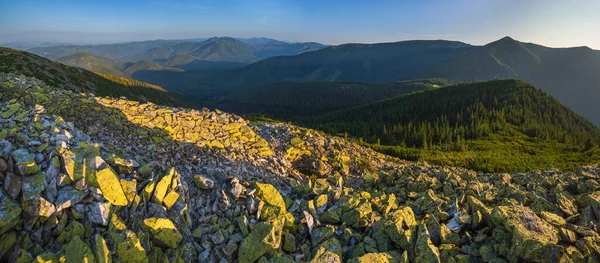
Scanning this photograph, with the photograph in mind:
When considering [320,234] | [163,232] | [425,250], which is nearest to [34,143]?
[163,232]

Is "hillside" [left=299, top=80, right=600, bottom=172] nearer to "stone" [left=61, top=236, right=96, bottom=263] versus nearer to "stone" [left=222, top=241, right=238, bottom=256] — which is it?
"stone" [left=222, top=241, right=238, bottom=256]

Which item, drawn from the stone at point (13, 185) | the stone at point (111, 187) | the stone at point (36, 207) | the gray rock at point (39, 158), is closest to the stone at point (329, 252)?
the stone at point (111, 187)

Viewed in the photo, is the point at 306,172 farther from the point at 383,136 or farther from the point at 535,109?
the point at 535,109

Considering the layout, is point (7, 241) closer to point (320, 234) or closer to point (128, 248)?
point (128, 248)

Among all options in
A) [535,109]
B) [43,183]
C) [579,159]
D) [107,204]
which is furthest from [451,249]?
[535,109]

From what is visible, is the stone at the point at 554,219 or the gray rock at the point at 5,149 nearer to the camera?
the gray rock at the point at 5,149

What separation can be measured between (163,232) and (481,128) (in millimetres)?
113567

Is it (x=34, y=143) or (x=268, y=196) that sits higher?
(x=34, y=143)

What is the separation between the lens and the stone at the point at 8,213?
1024 centimetres

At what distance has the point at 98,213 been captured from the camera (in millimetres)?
11555

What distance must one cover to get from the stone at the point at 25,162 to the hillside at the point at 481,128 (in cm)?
5880

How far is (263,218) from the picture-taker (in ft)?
45.9

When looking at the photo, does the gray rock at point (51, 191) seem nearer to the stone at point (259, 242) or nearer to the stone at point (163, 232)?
the stone at point (163, 232)

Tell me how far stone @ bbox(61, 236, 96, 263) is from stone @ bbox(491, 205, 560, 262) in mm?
15858
